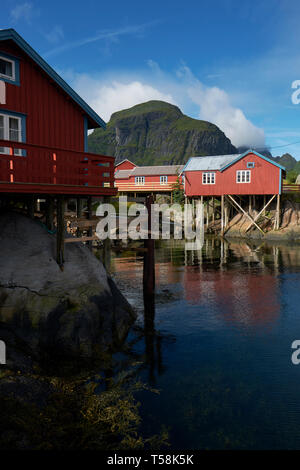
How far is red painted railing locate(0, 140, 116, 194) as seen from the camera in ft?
35.8

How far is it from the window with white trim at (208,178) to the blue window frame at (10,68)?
106 feet

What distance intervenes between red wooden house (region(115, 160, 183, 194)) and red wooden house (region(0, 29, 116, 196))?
40.1m

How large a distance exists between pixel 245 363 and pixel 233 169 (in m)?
33.9

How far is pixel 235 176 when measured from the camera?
137ft

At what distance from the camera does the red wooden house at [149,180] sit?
57000mm

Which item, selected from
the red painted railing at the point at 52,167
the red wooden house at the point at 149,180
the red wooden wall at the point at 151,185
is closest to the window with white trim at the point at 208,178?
the red wooden house at the point at 149,180

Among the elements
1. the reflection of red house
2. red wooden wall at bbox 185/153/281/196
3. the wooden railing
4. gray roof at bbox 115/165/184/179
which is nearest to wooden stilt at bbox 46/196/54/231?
the reflection of red house

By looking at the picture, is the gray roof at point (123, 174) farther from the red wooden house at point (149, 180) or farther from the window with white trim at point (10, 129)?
the window with white trim at point (10, 129)

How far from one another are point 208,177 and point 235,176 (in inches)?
147

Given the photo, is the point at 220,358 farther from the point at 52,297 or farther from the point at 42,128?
the point at 42,128

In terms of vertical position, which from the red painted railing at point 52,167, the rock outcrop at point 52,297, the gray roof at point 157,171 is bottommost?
the rock outcrop at point 52,297

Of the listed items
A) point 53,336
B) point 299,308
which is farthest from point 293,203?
point 53,336

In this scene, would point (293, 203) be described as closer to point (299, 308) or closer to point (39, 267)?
point (299, 308)

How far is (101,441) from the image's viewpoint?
283 inches
